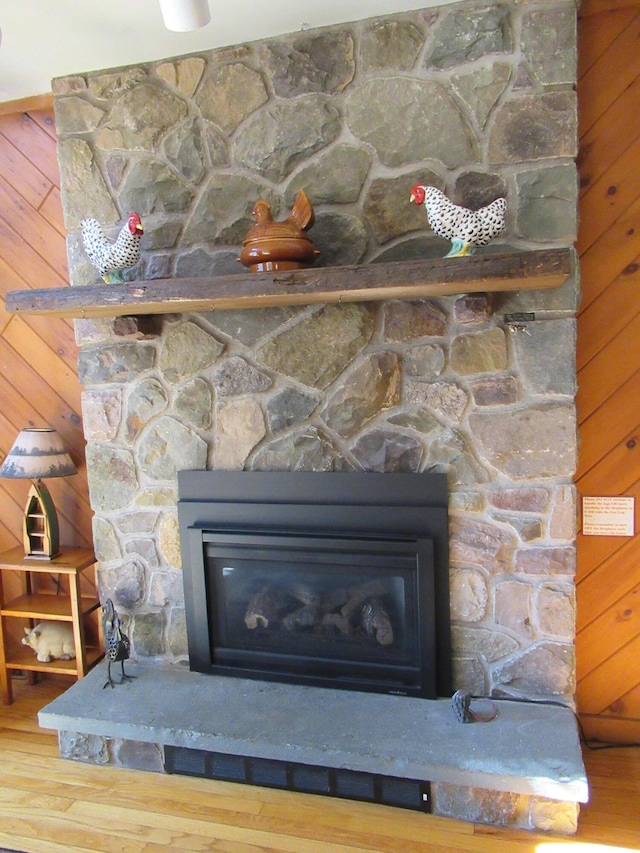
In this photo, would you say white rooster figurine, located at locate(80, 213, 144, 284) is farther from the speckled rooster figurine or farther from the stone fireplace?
the speckled rooster figurine

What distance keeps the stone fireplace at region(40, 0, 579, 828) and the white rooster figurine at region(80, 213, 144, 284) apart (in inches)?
7.1

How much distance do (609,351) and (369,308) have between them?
814 millimetres

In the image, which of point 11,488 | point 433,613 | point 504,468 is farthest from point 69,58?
point 433,613

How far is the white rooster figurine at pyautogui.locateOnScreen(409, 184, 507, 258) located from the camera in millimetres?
1711

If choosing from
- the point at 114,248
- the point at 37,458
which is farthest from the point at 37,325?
the point at 114,248

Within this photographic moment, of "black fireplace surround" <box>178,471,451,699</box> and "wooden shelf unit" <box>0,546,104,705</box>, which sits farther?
"wooden shelf unit" <box>0,546,104,705</box>

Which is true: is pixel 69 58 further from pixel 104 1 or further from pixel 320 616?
pixel 320 616

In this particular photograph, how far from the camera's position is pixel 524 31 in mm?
1778

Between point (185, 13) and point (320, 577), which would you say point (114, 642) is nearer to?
point (320, 577)

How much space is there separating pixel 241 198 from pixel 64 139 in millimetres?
713

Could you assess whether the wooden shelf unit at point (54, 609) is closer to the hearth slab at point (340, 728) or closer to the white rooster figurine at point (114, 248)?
the hearth slab at point (340, 728)

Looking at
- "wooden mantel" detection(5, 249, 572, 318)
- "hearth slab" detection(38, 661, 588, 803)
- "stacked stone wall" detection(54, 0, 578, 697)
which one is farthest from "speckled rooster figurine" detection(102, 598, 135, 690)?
"wooden mantel" detection(5, 249, 572, 318)

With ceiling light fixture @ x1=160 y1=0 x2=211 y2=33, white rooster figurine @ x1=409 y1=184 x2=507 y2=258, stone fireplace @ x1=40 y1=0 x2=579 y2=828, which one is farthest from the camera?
stone fireplace @ x1=40 y1=0 x2=579 y2=828

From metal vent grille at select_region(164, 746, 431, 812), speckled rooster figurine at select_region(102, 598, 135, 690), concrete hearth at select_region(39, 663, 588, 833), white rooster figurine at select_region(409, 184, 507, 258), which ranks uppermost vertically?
white rooster figurine at select_region(409, 184, 507, 258)
